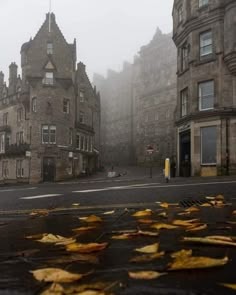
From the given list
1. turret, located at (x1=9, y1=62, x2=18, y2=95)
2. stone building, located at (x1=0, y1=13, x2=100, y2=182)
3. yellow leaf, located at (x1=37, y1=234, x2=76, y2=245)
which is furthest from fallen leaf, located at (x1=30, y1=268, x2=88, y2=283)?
turret, located at (x1=9, y1=62, x2=18, y2=95)

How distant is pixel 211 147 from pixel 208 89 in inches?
170

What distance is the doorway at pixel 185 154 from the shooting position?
2956 centimetres

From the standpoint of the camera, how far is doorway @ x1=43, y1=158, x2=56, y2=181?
45438 millimetres

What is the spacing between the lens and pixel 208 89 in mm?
29078

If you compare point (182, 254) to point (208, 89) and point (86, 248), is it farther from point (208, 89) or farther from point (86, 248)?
point (208, 89)

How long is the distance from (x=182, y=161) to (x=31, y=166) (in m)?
21.1

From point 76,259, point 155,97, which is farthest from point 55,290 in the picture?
point 155,97

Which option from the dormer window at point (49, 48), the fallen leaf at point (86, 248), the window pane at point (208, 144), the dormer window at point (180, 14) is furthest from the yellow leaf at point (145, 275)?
the dormer window at point (49, 48)

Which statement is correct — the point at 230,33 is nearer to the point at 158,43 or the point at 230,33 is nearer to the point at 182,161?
the point at 182,161

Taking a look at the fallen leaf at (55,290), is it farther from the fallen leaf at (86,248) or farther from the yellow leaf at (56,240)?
the yellow leaf at (56,240)

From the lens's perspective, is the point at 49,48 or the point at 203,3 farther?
the point at 49,48

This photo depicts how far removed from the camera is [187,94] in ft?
102

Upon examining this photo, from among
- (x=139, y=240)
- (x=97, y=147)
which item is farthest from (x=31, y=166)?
(x=139, y=240)

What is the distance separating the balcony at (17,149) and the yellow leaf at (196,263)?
45.5m
